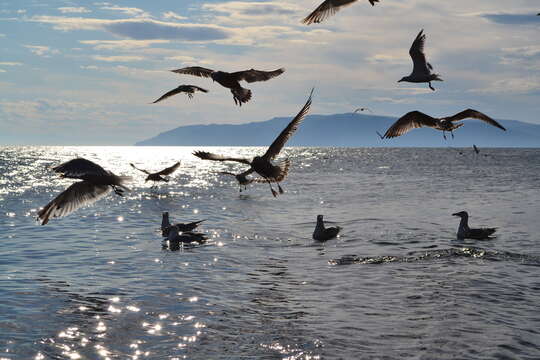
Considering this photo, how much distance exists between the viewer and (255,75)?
13945 millimetres

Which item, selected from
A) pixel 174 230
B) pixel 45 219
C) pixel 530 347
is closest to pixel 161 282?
pixel 45 219

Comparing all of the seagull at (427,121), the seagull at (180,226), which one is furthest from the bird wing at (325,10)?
the seagull at (180,226)

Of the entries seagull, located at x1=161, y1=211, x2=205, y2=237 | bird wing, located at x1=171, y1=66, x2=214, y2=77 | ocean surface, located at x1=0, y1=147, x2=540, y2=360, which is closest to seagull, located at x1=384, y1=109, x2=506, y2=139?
ocean surface, located at x1=0, y1=147, x2=540, y2=360

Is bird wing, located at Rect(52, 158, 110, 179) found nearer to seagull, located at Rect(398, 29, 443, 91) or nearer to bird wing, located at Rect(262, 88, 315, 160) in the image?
bird wing, located at Rect(262, 88, 315, 160)

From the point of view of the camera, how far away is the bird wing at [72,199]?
1355cm

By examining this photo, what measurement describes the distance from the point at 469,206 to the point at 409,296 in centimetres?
2362

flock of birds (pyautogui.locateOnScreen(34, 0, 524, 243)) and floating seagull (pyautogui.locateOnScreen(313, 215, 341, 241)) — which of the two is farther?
floating seagull (pyautogui.locateOnScreen(313, 215, 341, 241))

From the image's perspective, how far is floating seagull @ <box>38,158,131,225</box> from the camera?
11805 millimetres

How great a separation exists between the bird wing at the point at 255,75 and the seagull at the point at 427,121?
283 centimetres

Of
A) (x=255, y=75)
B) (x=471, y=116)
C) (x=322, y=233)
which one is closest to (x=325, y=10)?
(x=255, y=75)

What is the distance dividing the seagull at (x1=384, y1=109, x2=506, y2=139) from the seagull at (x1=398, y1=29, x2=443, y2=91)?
8.18 feet

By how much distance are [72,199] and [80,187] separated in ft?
1.23

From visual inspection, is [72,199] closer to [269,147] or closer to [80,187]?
[80,187]

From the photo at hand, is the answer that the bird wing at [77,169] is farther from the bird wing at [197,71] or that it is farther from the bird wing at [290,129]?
the bird wing at [197,71]
